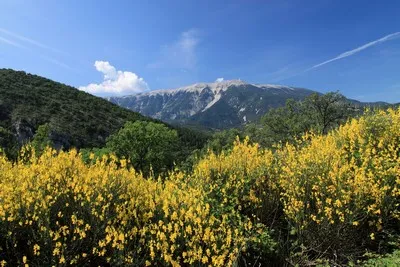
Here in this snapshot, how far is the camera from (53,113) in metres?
77.1

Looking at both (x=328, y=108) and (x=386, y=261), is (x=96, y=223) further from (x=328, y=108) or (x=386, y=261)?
(x=328, y=108)

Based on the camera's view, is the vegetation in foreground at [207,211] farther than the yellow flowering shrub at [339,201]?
No

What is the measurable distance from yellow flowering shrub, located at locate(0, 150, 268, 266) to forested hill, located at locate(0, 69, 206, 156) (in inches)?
2151

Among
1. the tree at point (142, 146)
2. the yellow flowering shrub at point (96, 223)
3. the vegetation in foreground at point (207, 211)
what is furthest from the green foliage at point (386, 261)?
the tree at point (142, 146)

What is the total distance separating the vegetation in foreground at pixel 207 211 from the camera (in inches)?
173

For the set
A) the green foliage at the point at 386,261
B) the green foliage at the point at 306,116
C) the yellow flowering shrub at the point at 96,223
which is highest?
the green foliage at the point at 306,116

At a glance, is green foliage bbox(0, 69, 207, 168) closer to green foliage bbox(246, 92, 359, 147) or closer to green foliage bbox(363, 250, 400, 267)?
green foliage bbox(246, 92, 359, 147)

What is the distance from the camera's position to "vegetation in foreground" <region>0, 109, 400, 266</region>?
14.4ft

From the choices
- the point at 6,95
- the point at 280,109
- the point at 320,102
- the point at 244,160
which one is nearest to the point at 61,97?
the point at 6,95

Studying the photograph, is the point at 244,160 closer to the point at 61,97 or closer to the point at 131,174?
the point at 131,174

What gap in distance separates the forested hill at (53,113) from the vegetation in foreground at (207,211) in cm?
5453

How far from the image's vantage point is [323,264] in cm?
549

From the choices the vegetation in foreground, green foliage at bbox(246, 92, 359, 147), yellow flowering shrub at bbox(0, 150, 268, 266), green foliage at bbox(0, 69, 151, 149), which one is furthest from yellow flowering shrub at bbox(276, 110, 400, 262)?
green foliage at bbox(0, 69, 151, 149)

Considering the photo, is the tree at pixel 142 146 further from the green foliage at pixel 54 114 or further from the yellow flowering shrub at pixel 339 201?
the yellow flowering shrub at pixel 339 201
